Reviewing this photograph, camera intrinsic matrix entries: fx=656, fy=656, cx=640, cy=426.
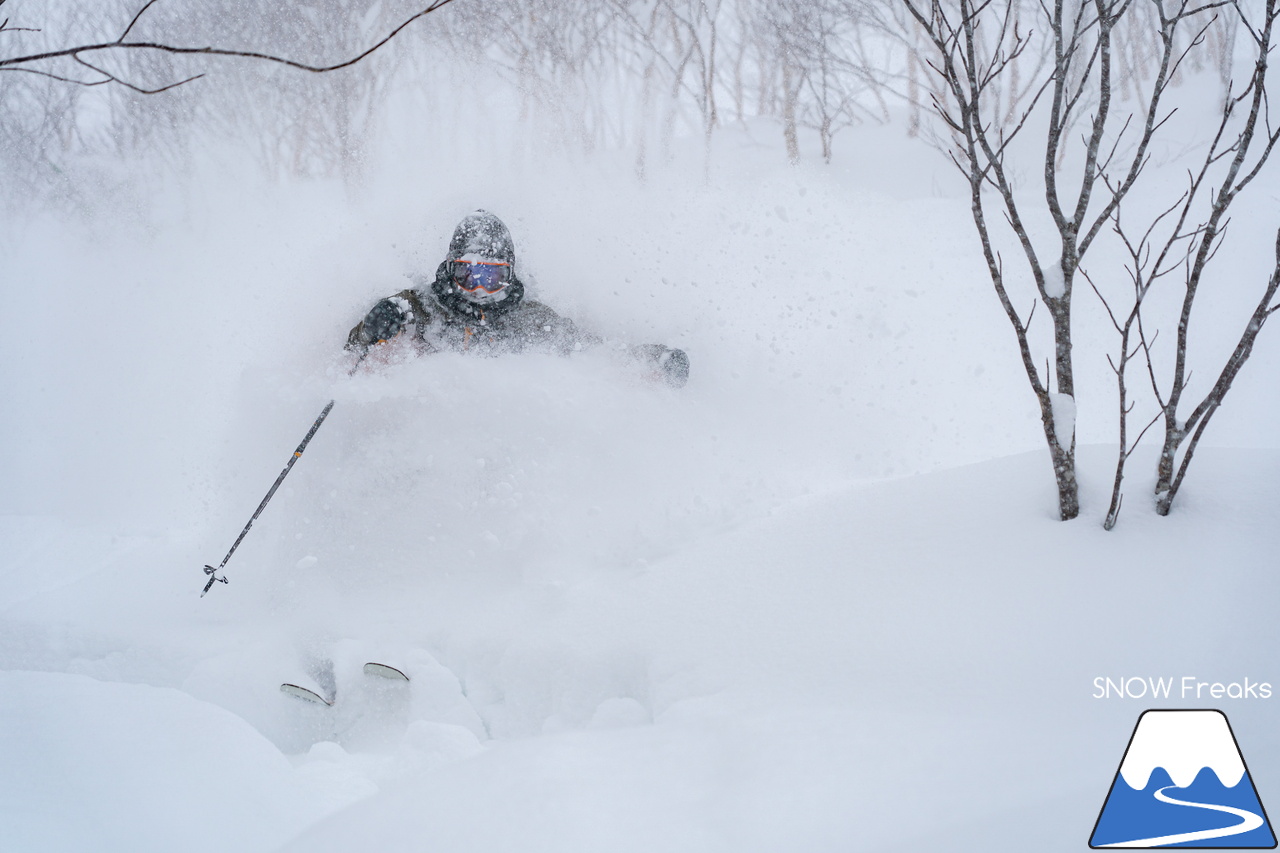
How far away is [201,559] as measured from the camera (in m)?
4.16

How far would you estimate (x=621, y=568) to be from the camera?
301 centimetres

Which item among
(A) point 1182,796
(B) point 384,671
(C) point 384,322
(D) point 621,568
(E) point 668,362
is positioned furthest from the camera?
(E) point 668,362

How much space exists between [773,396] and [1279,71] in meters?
7.84

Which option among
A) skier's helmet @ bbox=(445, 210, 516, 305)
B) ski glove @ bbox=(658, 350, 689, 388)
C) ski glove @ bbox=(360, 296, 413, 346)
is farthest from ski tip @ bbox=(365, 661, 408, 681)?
ski glove @ bbox=(658, 350, 689, 388)

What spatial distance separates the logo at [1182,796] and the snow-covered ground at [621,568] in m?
0.04

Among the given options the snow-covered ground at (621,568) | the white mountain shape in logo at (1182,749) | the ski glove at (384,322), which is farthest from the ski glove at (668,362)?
the white mountain shape in logo at (1182,749)

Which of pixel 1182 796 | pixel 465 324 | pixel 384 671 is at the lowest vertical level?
pixel 384 671

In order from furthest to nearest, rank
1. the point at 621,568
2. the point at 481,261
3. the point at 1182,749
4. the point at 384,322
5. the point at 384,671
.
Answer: the point at 481,261 → the point at 384,322 → the point at 621,568 → the point at 384,671 → the point at 1182,749

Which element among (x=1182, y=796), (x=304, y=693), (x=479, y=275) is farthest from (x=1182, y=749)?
(x=479, y=275)

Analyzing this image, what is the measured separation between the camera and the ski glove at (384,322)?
3797mm

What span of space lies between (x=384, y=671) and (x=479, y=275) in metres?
2.34

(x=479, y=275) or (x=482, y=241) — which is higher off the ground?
(x=482, y=241)

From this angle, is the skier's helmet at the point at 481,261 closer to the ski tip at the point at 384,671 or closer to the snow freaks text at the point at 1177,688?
the ski tip at the point at 384,671

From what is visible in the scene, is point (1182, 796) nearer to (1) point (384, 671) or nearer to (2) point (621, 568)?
(2) point (621, 568)
